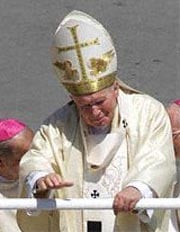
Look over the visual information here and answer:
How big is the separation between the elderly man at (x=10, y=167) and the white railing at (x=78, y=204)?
0.64 meters

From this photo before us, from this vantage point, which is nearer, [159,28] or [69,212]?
[69,212]

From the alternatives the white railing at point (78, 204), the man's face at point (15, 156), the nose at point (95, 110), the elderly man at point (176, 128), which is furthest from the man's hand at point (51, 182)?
the man's face at point (15, 156)

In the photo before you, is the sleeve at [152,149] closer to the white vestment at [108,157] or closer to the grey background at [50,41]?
the white vestment at [108,157]

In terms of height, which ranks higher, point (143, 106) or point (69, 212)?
point (143, 106)

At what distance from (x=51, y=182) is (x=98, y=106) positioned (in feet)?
0.69

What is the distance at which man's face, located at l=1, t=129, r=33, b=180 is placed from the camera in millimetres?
2916

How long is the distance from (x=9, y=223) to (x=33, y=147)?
48cm

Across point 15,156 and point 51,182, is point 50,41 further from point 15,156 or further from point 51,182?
point 51,182

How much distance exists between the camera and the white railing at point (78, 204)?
7.37 feet

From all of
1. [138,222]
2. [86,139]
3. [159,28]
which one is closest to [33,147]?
[86,139]

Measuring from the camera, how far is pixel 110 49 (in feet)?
8.23

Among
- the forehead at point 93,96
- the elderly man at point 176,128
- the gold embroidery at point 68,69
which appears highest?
the gold embroidery at point 68,69

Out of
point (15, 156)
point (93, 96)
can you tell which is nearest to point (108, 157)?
point (93, 96)

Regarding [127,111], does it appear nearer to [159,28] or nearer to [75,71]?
[75,71]
